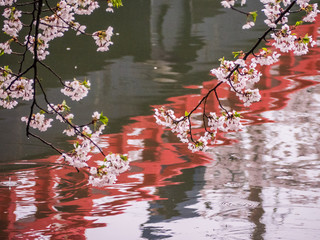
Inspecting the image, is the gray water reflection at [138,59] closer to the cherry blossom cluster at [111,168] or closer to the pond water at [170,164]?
the pond water at [170,164]

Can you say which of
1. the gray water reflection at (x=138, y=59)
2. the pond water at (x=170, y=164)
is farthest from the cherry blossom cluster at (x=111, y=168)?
the gray water reflection at (x=138, y=59)

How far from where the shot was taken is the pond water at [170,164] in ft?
13.1

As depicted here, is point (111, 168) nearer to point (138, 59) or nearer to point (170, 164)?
point (170, 164)

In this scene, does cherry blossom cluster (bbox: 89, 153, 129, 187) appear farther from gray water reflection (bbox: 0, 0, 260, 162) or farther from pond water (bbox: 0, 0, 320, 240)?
gray water reflection (bbox: 0, 0, 260, 162)

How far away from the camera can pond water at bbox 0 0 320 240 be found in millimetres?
3988

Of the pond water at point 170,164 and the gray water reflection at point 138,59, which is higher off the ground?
the gray water reflection at point 138,59

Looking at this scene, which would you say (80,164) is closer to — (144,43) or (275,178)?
(275,178)

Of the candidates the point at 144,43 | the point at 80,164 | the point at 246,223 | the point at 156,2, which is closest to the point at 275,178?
the point at 246,223

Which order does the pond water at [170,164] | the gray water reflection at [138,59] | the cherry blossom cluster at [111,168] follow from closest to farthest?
the cherry blossom cluster at [111,168]
the pond water at [170,164]
the gray water reflection at [138,59]

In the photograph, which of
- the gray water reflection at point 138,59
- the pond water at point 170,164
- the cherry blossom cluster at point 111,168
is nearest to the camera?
the cherry blossom cluster at point 111,168

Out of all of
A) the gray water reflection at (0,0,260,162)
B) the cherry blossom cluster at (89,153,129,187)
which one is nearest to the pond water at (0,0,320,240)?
the gray water reflection at (0,0,260,162)

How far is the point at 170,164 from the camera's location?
16.9 ft

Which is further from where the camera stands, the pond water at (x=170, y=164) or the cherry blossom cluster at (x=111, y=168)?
the pond water at (x=170, y=164)

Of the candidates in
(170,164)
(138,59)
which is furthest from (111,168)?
(138,59)
